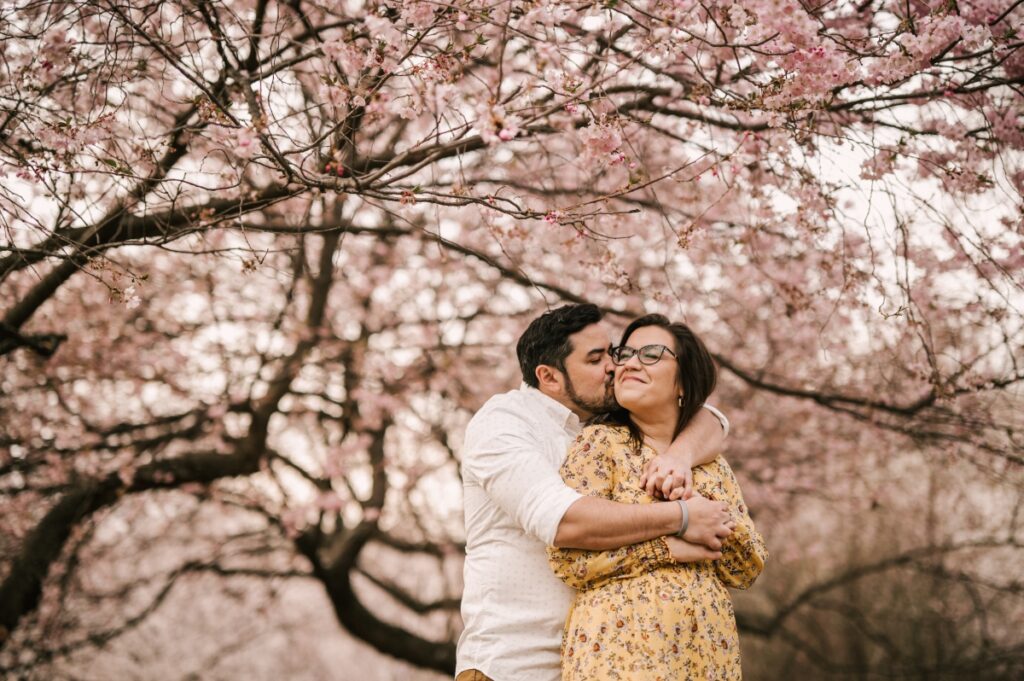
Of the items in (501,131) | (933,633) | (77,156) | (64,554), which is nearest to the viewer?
(501,131)

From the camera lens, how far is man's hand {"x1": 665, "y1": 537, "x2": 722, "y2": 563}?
1.95m

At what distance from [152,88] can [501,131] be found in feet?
9.72

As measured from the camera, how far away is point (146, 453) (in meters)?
5.75

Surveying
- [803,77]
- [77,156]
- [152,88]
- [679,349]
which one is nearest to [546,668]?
[679,349]

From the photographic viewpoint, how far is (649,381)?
229 cm

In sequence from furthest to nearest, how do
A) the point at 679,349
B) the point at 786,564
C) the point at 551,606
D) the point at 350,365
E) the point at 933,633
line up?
the point at 786,564 < the point at 933,633 < the point at 350,365 < the point at 679,349 < the point at 551,606

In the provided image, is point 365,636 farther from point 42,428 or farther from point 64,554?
point 42,428

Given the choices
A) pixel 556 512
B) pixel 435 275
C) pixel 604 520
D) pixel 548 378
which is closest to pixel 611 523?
pixel 604 520

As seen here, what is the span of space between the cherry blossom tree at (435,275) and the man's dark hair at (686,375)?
324mm

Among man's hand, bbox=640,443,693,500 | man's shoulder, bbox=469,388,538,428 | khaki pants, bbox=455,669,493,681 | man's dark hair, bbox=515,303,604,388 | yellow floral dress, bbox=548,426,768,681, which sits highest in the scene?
man's dark hair, bbox=515,303,604,388

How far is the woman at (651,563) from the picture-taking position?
6.17 ft

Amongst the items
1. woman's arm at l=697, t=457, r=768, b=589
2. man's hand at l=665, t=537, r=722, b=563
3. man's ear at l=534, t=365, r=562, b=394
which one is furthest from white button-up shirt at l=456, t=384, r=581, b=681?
woman's arm at l=697, t=457, r=768, b=589

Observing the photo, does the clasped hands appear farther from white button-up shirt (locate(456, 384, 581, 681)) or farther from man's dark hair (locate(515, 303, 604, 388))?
man's dark hair (locate(515, 303, 604, 388))

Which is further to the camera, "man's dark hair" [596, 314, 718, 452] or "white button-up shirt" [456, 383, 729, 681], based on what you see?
"man's dark hair" [596, 314, 718, 452]
